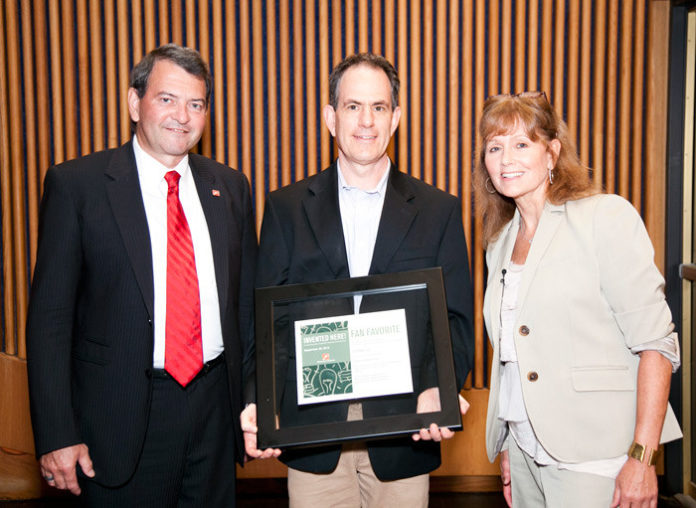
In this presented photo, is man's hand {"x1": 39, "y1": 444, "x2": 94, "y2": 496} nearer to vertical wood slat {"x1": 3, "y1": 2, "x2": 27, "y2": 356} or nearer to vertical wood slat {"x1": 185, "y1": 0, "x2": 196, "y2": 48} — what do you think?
vertical wood slat {"x1": 3, "y1": 2, "x2": 27, "y2": 356}

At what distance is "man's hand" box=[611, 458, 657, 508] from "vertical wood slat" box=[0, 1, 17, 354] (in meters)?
3.59

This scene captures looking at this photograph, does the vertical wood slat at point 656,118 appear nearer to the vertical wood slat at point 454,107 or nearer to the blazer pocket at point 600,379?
the vertical wood slat at point 454,107

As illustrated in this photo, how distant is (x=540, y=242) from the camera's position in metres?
1.83

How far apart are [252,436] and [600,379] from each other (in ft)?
3.53

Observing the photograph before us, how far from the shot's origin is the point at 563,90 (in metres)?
3.71

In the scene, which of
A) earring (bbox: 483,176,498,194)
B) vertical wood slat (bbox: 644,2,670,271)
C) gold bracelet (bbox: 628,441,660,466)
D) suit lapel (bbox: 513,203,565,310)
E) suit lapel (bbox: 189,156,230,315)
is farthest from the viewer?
vertical wood slat (bbox: 644,2,670,271)

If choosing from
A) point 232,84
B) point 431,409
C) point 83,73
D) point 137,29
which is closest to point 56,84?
point 83,73

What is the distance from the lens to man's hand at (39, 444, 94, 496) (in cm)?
190

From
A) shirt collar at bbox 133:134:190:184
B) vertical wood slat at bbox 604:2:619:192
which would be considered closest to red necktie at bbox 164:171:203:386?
shirt collar at bbox 133:134:190:184

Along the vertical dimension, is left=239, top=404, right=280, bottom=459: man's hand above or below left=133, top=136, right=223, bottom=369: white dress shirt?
below

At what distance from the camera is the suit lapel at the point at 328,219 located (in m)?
1.97

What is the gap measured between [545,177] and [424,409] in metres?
0.89

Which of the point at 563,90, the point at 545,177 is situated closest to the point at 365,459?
the point at 545,177

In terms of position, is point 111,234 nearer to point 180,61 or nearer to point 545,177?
point 180,61
